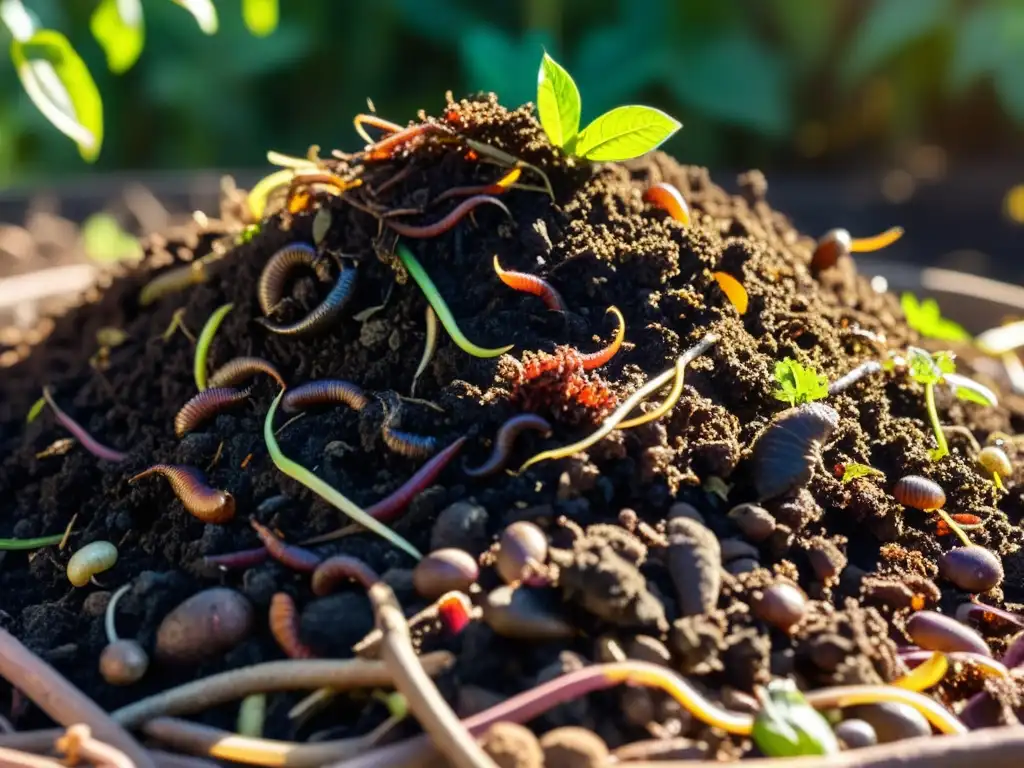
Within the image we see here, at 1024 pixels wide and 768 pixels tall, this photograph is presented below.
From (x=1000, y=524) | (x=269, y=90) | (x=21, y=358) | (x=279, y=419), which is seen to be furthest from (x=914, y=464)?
(x=269, y=90)

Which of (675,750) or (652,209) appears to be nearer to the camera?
(675,750)

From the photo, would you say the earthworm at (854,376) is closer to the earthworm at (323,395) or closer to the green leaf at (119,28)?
the earthworm at (323,395)

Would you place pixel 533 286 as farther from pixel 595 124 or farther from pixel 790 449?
pixel 790 449

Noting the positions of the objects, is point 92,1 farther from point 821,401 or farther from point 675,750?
point 675,750

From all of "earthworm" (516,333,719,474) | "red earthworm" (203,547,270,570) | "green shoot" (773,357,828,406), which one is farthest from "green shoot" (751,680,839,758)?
"red earthworm" (203,547,270,570)

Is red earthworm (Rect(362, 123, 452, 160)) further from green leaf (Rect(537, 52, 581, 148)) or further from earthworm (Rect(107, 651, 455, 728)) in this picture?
earthworm (Rect(107, 651, 455, 728))

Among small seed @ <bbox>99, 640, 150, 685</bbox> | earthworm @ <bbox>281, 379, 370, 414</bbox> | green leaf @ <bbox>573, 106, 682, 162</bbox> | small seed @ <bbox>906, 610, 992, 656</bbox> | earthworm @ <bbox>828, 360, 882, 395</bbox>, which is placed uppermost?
green leaf @ <bbox>573, 106, 682, 162</bbox>
